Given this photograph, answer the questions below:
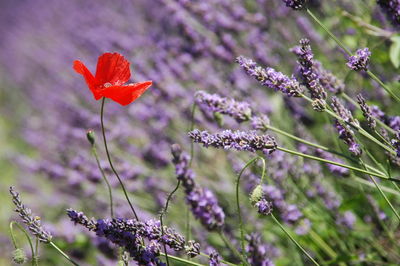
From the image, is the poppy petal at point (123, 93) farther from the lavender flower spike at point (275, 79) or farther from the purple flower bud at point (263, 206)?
the purple flower bud at point (263, 206)

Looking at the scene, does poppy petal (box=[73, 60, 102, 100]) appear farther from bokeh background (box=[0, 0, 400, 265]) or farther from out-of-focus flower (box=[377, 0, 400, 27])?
out-of-focus flower (box=[377, 0, 400, 27])

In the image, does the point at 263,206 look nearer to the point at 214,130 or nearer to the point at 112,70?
the point at 112,70

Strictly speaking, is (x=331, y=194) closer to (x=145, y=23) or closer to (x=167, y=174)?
(x=167, y=174)

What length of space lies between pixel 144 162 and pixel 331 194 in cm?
109

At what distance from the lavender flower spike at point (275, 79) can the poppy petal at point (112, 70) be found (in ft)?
0.94

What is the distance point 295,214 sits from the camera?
1587 millimetres

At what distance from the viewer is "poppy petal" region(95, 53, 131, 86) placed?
45.4 inches

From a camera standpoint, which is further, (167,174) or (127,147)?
(127,147)

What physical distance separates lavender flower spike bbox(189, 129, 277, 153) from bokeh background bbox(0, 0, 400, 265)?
29 cm

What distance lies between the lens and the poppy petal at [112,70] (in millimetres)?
1152

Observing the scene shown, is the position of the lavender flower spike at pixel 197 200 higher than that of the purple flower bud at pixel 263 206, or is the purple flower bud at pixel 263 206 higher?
the lavender flower spike at pixel 197 200

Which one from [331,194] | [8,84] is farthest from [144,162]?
[8,84]

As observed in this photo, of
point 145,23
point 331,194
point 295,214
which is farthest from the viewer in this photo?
point 145,23

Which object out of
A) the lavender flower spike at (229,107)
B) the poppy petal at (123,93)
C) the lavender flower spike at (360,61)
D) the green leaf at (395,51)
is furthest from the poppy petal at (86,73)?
the green leaf at (395,51)
